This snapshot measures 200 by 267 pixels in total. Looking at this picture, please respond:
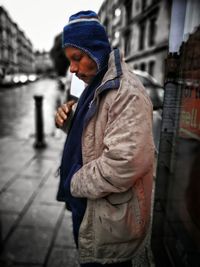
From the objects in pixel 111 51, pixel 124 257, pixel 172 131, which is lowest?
pixel 124 257

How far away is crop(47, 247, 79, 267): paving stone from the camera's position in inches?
102

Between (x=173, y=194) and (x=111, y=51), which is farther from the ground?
(x=111, y=51)

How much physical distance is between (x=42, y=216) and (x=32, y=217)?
12 centimetres

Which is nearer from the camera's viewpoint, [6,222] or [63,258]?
[63,258]

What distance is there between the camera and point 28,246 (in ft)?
9.21

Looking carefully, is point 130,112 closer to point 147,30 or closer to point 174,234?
point 174,234

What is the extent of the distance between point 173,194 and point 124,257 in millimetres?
763

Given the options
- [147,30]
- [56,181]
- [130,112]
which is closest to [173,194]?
[130,112]

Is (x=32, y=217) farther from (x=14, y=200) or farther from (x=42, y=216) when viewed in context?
(x=14, y=200)

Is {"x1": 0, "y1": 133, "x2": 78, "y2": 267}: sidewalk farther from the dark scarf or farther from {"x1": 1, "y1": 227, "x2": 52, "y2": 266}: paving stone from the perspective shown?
the dark scarf

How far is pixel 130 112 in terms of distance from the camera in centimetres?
136

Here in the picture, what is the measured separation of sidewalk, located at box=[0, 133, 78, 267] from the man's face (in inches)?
73.7

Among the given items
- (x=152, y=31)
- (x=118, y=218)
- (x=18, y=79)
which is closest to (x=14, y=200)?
(x=118, y=218)

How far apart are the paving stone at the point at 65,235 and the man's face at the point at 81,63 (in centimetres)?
197
